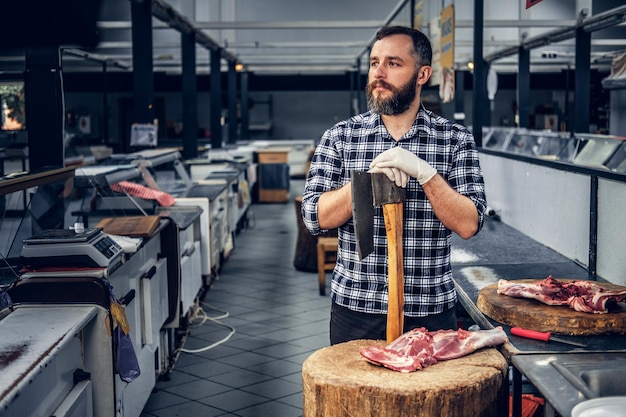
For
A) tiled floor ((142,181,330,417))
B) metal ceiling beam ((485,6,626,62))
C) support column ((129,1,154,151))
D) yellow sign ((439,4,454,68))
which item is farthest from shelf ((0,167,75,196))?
metal ceiling beam ((485,6,626,62))

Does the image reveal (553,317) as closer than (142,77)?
Yes

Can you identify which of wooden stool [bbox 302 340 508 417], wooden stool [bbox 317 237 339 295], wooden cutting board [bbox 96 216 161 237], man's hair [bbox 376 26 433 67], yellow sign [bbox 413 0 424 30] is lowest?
wooden stool [bbox 317 237 339 295]

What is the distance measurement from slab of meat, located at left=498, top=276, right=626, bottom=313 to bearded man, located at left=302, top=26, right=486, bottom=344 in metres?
0.44

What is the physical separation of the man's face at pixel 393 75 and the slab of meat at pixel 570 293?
37.6 inches

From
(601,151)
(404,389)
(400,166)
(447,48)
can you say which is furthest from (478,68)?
(404,389)

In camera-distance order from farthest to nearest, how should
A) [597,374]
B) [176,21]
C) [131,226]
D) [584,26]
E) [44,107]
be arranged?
1. [176,21]
2. [584,26]
3. [44,107]
4. [131,226]
5. [597,374]

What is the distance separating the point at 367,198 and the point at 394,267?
26 centimetres

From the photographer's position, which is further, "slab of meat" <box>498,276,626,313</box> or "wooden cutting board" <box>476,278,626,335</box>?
"slab of meat" <box>498,276,626,313</box>

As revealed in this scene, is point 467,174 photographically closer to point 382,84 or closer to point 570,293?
point 382,84

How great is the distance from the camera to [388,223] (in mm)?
2547

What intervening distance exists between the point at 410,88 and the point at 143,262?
7.96ft

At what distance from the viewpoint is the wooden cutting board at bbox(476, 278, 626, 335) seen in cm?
276

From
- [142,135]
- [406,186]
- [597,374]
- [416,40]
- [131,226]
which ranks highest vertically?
[416,40]

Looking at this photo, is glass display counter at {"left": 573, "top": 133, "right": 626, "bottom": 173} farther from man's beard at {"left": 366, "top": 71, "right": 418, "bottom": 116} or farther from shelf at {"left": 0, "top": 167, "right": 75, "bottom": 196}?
man's beard at {"left": 366, "top": 71, "right": 418, "bottom": 116}
